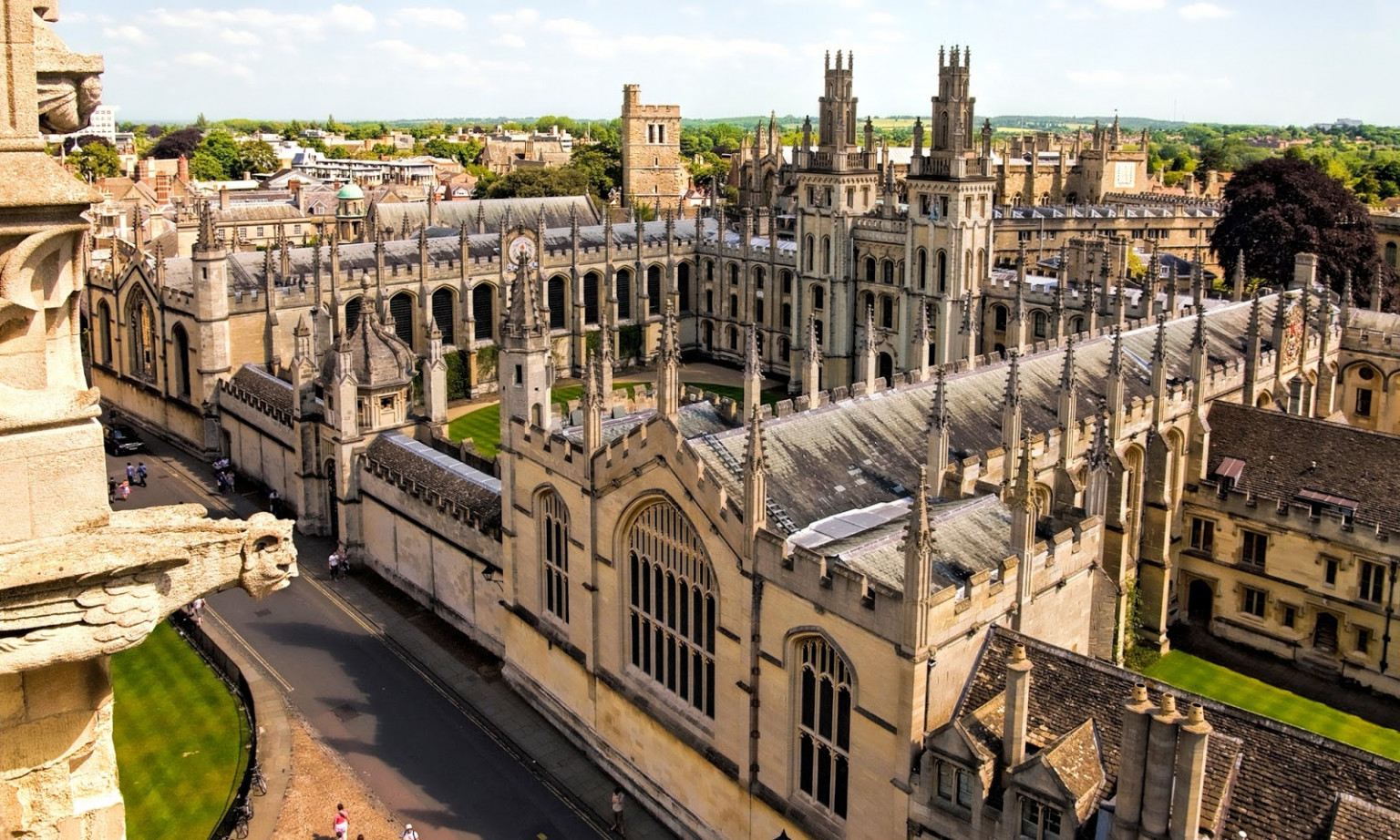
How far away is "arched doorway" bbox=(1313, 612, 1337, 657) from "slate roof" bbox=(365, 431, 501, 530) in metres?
22.0

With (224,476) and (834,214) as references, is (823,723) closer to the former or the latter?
(224,476)

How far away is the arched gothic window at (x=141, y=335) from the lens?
52344 mm

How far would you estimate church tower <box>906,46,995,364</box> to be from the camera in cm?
5378

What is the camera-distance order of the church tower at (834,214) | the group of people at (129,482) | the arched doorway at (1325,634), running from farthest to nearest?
the church tower at (834,214), the group of people at (129,482), the arched doorway at (1325,634)

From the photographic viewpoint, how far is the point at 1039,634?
73.3ft

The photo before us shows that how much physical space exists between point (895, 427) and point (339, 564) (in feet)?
63.5

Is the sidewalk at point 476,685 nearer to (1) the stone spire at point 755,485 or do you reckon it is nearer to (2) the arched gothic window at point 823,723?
(2) the arched gothic window at point 823,723

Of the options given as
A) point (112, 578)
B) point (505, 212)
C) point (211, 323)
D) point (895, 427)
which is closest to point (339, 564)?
point (211, 323)

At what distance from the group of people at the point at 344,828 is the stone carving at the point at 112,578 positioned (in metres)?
19.0

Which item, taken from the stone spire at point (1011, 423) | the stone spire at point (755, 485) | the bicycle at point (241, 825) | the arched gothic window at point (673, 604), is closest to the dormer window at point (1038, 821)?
the stone spire at point (755, 485)

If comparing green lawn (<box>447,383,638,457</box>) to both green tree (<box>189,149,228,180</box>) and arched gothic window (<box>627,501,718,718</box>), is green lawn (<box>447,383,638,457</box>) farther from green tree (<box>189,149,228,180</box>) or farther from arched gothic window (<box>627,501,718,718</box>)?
green tree (<box>189,149,228,180</box>)

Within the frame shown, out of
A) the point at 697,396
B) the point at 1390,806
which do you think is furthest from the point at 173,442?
the point at 1390,806

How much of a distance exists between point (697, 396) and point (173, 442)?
29.9 metres

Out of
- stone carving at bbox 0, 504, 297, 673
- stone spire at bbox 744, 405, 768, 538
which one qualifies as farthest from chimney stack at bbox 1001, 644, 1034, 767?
stone carving at bbox 0, 504, 297, 673
